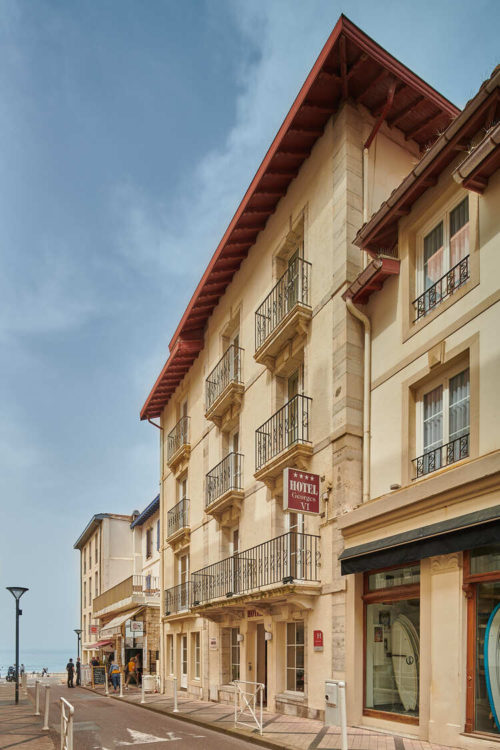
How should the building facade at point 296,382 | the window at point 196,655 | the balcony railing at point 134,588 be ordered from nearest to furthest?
the building facade at point 296,382 → the window at point 196,655 → the balcony railing at point 134,588

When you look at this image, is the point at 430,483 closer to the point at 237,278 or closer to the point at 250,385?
the point at 250,385

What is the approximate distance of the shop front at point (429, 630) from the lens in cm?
907

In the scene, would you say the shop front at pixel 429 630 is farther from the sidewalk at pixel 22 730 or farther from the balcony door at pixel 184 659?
the balcony door at pixel 184 659

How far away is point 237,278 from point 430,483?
1198cm

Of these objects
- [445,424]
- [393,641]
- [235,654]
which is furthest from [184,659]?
[445,424]

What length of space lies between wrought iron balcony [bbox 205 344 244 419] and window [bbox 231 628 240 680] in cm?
611

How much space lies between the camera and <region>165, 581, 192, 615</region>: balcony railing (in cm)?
2240

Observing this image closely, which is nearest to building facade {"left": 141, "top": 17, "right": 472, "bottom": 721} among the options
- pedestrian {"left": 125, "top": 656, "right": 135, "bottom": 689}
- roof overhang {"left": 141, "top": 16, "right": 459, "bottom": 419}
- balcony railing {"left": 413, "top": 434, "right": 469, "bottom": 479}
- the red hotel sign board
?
roof overhang {"left": 141, "top": 16, "right": 459, "bottom": 419}

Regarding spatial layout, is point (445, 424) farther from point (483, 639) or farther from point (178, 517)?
point (178, 517)

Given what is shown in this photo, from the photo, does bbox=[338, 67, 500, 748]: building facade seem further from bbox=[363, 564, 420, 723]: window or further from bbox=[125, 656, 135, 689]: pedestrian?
bbox=[125, 656, 135, 689]: pedestrian

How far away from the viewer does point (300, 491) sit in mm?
13242

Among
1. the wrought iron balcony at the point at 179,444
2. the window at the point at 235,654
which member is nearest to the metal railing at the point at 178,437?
the wrought iron balcony at the point at 179,444

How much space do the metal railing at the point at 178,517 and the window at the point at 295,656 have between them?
9.06 m

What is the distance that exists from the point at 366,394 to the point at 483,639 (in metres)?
5.00
